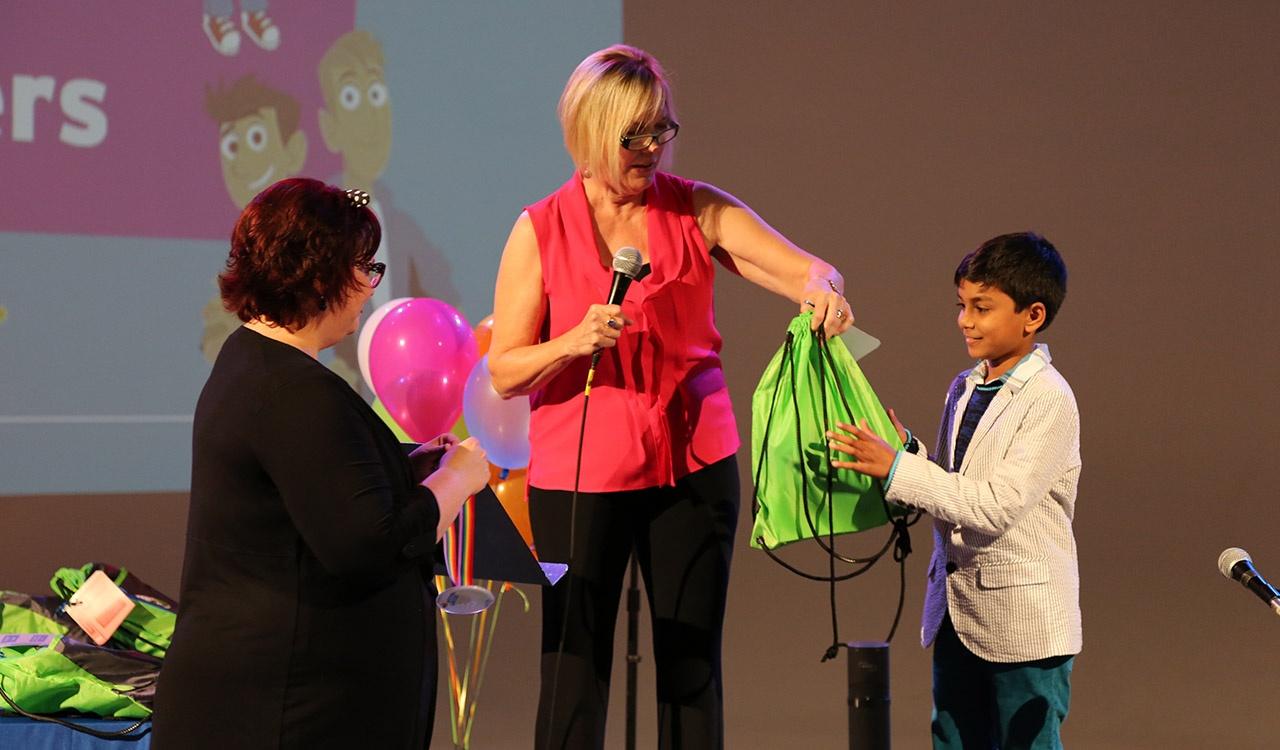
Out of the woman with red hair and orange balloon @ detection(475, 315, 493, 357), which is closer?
the woman with red hair

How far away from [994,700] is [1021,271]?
2.51 feet

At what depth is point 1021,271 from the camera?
2.30m

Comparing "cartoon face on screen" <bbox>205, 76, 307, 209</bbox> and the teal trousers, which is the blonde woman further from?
"cartoon face on screen" <bbox>205, 76, 307, 209</bbox>

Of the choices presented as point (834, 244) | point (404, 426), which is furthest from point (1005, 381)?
point (834, 244)

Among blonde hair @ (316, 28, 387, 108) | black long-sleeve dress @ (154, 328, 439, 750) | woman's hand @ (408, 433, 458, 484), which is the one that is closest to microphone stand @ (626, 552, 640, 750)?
woman's hand @ (408, 433, 458, 484)

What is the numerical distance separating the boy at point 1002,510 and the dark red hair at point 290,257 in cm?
89

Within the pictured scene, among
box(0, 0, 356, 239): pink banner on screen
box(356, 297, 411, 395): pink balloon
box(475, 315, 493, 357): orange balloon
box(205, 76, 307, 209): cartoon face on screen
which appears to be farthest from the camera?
box(205, 76, 307, 209): cartoon face on screen

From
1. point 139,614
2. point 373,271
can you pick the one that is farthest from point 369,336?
point 373,271

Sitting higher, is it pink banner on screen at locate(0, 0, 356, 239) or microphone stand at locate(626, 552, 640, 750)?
pink banner on screen at locate(0, 0, 356, 239)

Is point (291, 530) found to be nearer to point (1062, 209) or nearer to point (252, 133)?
point (252, 133)

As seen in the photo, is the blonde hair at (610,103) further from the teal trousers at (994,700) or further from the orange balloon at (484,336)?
the orange balloon at (484,336)

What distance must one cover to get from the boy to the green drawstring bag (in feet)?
0.15

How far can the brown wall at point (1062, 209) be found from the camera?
15.8 feet

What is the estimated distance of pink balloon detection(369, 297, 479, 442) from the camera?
3242mm
